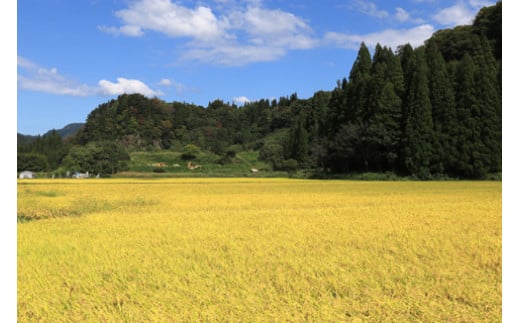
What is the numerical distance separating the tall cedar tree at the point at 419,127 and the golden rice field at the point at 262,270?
29461mm

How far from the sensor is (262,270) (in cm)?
609

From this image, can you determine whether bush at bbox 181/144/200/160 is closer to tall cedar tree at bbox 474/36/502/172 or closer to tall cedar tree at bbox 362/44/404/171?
tall cedar tree at bbox 362/44/404/171

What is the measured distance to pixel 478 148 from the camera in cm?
3788

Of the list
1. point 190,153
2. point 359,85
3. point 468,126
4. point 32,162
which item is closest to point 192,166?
point 190,153

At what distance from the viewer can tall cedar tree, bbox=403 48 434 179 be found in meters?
39.8

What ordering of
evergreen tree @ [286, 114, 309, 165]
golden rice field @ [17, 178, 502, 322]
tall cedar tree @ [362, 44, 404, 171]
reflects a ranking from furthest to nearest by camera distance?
1. evergreen tree @ [286, 114, 309, 165]
2. tall cedar tree @ [362, 44, 404, 171]
3. golden rice field @ [17, 178, 502, 322]

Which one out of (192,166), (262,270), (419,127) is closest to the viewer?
(262,270)

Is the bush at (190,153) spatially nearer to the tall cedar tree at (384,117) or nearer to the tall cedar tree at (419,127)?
the tall cedar tree at (384,117)

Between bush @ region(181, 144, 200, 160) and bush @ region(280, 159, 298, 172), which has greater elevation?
bush @ region(181, 144, 200, 160)

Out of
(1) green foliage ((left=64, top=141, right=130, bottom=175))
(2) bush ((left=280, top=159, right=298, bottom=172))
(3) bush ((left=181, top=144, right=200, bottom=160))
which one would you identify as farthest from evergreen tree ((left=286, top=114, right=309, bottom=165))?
(1) green foliage ((left=64, top=141, right=130, bottom=175))

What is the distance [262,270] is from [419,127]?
128 ft

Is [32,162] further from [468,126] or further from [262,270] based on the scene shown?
[262,270]

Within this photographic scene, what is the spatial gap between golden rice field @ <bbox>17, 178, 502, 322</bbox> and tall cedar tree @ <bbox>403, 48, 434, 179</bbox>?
29461mm
